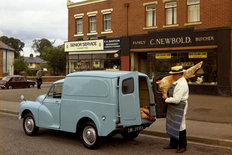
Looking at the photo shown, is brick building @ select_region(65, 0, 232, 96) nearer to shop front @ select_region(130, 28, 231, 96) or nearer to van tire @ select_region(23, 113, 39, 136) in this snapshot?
shop front @ select_region(130, 28, 231, 96)

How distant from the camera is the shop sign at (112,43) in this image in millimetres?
23016

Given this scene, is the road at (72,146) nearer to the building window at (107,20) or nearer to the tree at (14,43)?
the building window at (107,20)

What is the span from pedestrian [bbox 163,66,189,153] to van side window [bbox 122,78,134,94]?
80 centimetres

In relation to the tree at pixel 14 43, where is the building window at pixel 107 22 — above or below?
below

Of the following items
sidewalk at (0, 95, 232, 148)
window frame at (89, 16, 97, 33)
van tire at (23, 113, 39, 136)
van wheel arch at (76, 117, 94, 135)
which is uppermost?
window frame at (89, 16, 97, 33)

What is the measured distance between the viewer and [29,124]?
25.3 ft

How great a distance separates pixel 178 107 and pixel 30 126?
4.41 metres

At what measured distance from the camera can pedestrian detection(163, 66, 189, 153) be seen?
5793 millimetres

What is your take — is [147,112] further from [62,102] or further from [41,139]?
[41,139]

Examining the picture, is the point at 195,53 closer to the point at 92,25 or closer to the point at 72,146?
the point at 92,25

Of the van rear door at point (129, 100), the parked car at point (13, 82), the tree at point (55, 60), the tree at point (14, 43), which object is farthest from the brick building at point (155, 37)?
the tree at point (14, 43)

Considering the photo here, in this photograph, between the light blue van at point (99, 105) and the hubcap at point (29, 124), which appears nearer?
the light blue van at point (99, 105)

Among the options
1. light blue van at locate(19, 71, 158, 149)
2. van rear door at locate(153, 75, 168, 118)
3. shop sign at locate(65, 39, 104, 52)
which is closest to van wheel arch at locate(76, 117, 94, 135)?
light blue van at locate(19, 71, 158, 149)

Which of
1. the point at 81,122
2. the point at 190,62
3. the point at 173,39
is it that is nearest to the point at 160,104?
the point at 81,122
